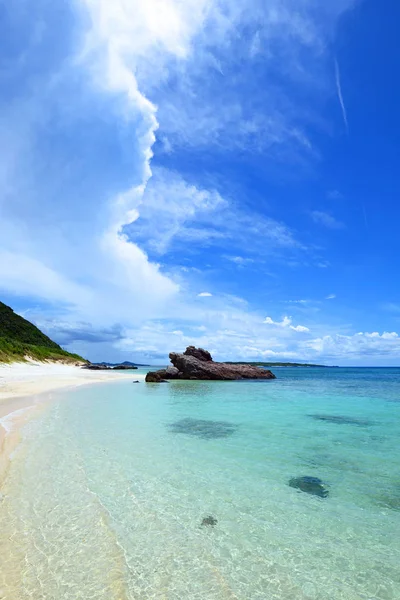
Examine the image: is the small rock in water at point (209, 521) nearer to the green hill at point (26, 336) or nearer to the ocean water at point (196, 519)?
the ocean water at point (196, 519)

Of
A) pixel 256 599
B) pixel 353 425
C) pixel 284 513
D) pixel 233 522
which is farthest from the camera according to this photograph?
pixel 353 425

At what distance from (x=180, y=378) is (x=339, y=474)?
4399cm

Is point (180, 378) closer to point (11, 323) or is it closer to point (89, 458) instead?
point (89, 458)

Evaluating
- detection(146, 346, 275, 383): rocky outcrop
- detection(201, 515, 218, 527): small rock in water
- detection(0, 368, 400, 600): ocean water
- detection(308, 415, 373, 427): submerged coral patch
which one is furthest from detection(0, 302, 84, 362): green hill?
detection(201, 515, 218, 527): small rock in water

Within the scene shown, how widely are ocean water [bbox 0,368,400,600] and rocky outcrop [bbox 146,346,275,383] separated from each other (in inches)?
1501

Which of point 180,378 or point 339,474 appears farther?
point 180,378

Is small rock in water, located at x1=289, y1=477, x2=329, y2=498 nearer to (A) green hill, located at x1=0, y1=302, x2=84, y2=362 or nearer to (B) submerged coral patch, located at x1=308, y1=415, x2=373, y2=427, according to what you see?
(B) submerged coral patch, located at x1=308, y1=415, x2=373, y2=427

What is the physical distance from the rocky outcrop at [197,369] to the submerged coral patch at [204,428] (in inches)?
1266

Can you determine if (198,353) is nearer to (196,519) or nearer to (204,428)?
(204,428)

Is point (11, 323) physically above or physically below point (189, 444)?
above

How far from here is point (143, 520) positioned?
654 cm

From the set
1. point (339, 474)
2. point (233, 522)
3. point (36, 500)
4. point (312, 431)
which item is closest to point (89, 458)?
point (36, 500)

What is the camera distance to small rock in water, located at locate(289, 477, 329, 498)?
803 cm

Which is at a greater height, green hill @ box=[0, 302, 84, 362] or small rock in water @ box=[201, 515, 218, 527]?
green hill @ box=[0, 302, 84, 362]
